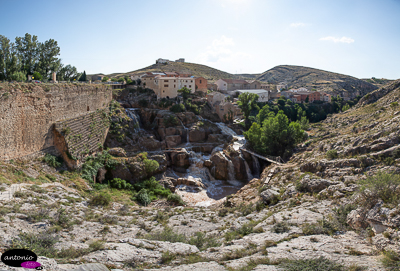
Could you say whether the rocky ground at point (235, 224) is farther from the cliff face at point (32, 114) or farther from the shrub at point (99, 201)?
the cliff face at point (32, 114)

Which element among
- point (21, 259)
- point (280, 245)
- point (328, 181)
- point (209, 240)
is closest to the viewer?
point (21, 259)

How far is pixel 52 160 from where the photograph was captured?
66.9 feet

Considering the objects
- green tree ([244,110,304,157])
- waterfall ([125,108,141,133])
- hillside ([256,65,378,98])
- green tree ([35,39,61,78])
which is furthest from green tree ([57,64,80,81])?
hillside ([256,65,378,98])

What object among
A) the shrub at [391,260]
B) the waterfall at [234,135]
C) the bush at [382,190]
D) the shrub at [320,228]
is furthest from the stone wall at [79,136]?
the shrub at [391,260]

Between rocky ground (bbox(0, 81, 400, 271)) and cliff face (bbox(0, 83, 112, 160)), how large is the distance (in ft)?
5.99

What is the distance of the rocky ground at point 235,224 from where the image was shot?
792 centimetres

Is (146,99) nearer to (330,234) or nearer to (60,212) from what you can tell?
(60,212)

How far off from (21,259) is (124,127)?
2982 centimetres

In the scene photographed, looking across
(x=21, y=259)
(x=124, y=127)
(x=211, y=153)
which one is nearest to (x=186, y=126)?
(x=211, y=153)

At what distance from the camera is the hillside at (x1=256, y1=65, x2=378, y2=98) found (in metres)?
98.3

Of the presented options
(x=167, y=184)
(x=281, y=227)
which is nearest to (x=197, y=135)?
(x=167, y=184)

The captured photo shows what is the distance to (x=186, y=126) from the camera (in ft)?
135

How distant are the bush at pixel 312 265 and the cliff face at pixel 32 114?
18.5 meters

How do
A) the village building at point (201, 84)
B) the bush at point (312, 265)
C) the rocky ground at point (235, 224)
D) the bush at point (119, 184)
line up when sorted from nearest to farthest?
the bush at point (312, 265) < the rocky ground at point (235, 224) < the bush at point (119, 184) < the village building at point (201, 84)
